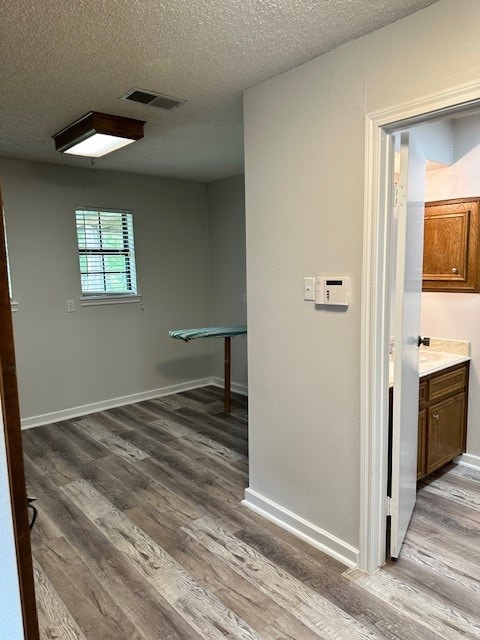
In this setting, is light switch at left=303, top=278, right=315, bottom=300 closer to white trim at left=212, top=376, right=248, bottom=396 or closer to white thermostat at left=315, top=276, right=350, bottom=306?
white thermostat at left=315, top=276, right=350, bottom=306

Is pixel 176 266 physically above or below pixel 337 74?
below

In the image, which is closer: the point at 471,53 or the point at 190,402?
the point at 471,53

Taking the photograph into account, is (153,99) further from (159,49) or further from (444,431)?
(444,431)

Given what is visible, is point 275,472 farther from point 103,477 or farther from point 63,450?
point 63,450

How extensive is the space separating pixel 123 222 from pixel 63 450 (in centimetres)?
235

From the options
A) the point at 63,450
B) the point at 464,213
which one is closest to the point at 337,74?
the point at 464,213

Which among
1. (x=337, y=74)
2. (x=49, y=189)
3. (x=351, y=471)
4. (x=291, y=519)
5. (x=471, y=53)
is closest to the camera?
(x=471, y=53)

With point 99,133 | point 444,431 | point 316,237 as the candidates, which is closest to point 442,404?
point 444,431

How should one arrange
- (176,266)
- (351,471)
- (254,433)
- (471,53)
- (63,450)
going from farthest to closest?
1. (176,266)
2. (63,450)
3. (254,433)
4. (351,471)
5. (471,53)

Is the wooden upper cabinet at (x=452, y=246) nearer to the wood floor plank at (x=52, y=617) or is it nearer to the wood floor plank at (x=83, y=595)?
the wood floor plank at (x=83, y=595)

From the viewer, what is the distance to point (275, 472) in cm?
249

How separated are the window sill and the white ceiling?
176 cm

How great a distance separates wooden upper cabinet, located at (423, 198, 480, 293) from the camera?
3.01m

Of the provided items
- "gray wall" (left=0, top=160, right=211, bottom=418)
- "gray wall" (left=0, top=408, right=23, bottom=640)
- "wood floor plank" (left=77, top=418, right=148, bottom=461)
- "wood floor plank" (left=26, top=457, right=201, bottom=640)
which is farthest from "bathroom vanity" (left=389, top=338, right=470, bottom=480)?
"gray wall" (left=0, top=160, right=211, bottom=418)
